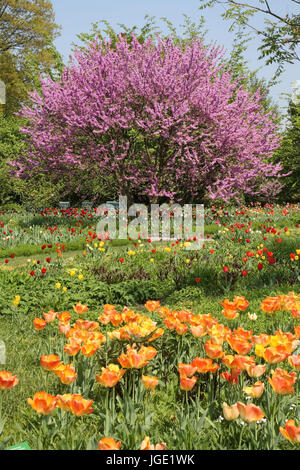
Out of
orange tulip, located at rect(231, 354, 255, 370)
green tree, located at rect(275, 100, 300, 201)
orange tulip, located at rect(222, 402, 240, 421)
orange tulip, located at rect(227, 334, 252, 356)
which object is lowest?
orange tulip, located at rect(222, 402, 240, 421)

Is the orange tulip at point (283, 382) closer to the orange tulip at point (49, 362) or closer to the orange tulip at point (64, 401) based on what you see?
the orange tulip at point (64, 401)

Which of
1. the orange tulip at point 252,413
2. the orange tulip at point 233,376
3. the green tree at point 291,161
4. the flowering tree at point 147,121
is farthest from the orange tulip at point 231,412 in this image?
the green tree at point 291,161

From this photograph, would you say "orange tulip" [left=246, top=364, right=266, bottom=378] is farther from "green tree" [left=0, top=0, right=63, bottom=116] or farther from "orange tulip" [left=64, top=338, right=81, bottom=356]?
"green tree" [left=0, top=0, right=63, bottom=116]

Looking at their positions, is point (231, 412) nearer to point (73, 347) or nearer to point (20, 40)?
point (73, 347)

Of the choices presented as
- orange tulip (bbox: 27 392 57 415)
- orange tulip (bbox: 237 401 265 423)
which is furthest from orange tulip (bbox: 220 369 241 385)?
orange tulip (bbox: 27 392 57 415)

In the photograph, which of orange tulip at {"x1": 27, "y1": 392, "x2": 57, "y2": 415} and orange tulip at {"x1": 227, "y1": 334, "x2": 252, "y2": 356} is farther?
orange tulip at {"x1": 227, "y1": 334, "x2": 252, "y2": 356}

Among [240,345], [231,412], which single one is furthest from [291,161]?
[231,412]

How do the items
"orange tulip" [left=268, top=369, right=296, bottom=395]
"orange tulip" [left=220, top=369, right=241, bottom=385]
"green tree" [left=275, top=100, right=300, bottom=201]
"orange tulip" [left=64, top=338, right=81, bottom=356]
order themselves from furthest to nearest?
"green tree" [left=275, top=100, right=300, bottom=201] < "orange tulip" [left=64, top=338, right=81, bottom=356] < "orange tulip" [left=220, top=369, right=241, bottom=385] < "orange tulip" [left=268, top=369, right=296, bottom=395]

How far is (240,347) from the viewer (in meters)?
2.23

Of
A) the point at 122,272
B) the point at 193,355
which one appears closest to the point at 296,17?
the point at 122,272

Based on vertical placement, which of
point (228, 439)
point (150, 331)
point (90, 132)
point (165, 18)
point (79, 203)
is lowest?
point (228, 439)

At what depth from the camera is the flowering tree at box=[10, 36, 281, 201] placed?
11.5 metres
